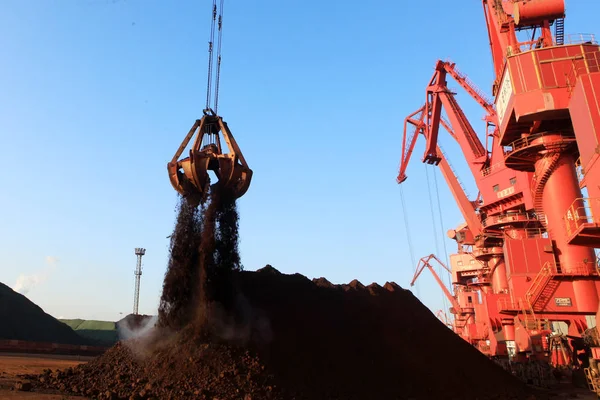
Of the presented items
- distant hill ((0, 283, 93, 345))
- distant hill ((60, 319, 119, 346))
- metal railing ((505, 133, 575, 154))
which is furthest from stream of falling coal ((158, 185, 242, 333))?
distant hill ((60, 319, 119, 346))

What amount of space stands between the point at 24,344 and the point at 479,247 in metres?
36.9

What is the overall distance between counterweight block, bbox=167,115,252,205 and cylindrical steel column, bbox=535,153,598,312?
15445 millimetres

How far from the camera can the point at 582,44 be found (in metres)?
19.6

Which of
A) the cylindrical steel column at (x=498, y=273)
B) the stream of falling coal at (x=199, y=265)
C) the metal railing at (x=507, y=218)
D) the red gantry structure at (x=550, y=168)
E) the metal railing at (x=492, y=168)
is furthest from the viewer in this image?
the cylindrical steel column at (x=498, y=273)

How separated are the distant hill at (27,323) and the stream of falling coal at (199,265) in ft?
137

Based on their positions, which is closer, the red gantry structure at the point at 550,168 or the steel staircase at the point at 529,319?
the red gantry structure at the point at 550,168

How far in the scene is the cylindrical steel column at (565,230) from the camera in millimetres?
20297

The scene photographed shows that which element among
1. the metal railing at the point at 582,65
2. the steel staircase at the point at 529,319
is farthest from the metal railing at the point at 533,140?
the steel staircase at the point at 529,319

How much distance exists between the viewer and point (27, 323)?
48.5 meters

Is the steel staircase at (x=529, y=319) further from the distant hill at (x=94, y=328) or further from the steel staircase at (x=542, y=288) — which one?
the distant hill at (x=94, y=328)

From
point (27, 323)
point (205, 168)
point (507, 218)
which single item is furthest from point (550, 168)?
point (27, 323)

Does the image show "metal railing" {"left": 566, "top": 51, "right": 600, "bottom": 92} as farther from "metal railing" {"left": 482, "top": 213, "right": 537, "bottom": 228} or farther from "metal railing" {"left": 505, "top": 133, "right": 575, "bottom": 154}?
"metal railing" {"left": 482, "top": 213, "right": 537, "bottom": 228}

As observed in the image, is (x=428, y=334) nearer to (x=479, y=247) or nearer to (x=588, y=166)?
(x=588, y=166)

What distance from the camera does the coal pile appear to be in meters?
11.3
